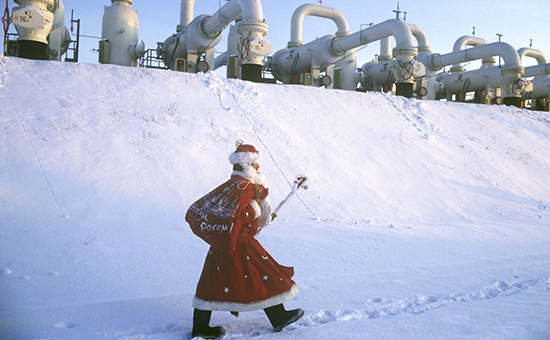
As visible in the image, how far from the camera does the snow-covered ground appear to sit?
9.25 feet

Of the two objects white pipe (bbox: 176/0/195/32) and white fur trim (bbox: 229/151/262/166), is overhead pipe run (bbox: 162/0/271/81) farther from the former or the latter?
white fur trim (bbox: 229/151/262/166)

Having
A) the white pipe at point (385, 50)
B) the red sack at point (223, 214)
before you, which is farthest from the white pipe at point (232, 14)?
the red sack at point (223, 214)

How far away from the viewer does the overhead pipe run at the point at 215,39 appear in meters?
11.4

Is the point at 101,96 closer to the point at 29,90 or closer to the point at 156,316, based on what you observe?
the point at 29,90

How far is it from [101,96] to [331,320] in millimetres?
6318

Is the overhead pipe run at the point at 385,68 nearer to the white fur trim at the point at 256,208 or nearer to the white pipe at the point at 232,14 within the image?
the white pipe at the point at 232,14

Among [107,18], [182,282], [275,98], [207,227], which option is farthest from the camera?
[107,18]

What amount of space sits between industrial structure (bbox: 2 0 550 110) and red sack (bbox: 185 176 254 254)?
9.56 meters

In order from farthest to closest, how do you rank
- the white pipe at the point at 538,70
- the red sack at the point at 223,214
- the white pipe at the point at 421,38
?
the white pipe at the point at 538,70 → the white pipe at the point at 421,38 → the red sack at the point at 223,214

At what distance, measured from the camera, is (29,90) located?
7.02m

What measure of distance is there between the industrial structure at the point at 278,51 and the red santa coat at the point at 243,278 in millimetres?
9651

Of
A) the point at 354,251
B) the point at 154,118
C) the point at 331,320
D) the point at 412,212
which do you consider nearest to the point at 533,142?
the point at 412,212

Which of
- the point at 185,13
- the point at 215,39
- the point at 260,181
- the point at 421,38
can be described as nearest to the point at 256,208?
the point at 260,181

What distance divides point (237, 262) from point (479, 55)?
1728 cm
